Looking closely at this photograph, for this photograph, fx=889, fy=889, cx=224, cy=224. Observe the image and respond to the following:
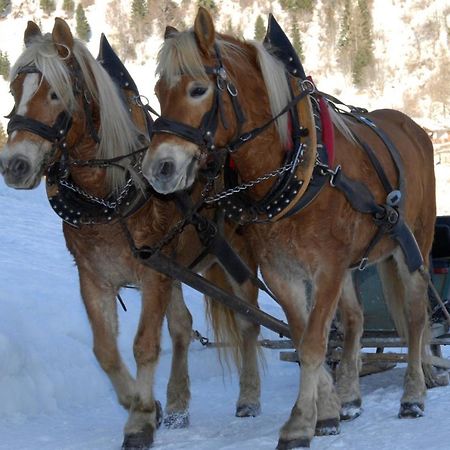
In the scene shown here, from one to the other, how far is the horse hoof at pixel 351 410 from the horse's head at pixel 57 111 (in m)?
1.81

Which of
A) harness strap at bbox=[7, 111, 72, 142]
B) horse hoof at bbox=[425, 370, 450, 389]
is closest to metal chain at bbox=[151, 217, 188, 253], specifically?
harness strap at bbox=[7, 111, 72, 142]

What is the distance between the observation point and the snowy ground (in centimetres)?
432

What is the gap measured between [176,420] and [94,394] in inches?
49.2

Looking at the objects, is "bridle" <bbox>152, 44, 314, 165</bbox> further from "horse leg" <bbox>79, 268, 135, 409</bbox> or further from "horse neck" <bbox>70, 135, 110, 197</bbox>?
"horse leg" <bbox>79, 268, 135, 409</bbox>

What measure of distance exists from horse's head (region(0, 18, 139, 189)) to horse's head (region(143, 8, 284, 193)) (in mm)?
562

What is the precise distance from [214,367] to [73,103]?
3412 mm

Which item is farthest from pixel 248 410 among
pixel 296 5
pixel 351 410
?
pixel 296 5

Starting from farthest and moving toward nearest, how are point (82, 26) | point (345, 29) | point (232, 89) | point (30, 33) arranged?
point (82, 26)
point (345, 29)
point (30, 33)
point (232, 89)

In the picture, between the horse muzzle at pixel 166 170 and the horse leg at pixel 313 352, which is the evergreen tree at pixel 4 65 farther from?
the horse muzzle at pixel 166 170

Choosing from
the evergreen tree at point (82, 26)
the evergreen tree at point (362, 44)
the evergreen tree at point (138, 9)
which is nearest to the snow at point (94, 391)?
the evergreen tree at point (362, 44)

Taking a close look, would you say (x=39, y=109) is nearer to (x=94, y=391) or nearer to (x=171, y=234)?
(x=171, y=234)

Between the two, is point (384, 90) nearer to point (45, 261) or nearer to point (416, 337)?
point (45, 261)

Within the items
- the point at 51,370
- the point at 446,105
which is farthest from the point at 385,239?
the point at 446,105

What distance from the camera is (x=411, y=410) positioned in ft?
15.3
